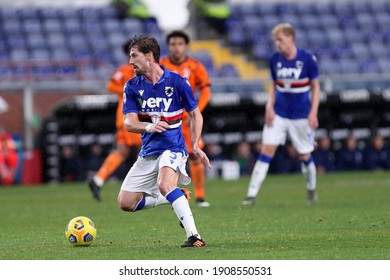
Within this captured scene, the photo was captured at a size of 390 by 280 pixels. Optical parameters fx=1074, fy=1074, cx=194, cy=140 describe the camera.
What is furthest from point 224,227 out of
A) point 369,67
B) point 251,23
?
point 251,23

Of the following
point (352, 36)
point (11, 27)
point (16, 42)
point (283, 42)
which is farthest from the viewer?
point (352, 36)

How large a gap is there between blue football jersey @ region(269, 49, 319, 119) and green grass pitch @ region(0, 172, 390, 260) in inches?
56.5

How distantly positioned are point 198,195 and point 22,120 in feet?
35.3

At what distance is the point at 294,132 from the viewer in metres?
15.9

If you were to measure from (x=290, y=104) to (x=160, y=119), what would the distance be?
5.78m

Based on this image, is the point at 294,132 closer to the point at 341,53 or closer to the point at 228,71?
the point at 228,71

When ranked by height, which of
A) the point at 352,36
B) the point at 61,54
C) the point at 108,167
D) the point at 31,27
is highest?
the point at 31,27

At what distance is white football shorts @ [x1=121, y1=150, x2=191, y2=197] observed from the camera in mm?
10233

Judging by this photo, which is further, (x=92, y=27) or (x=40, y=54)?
(x=92, y=27)

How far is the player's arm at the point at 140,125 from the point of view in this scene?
33.0 ft

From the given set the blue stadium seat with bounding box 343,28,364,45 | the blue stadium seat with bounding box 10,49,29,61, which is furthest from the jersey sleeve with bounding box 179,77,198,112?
the blue stadium seat with bounding box 343,28,364,45

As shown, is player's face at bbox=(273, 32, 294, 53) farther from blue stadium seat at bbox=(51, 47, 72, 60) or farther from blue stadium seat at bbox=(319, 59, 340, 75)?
blue stadium seat at bbox=(319, 59, 340, 75)
